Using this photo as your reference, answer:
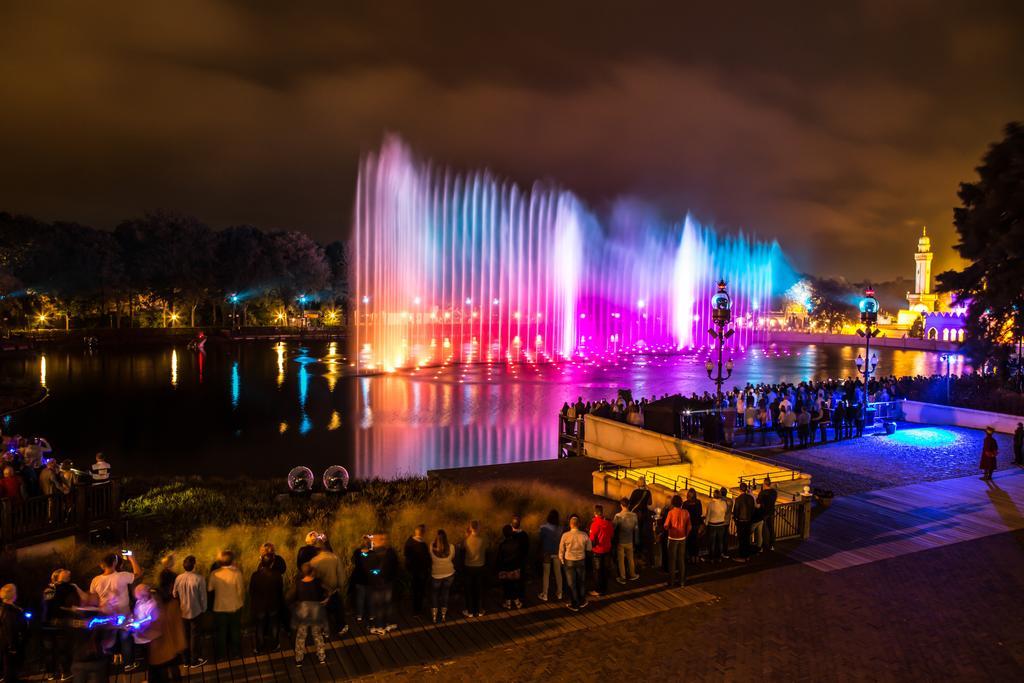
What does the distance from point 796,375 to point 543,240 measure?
2399cm

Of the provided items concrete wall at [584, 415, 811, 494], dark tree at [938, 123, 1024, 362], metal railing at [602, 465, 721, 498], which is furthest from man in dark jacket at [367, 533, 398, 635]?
dark tree at [938, 123, 1024, 362]

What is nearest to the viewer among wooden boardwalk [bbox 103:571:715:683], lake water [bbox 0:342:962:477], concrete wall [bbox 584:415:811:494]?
wooden boardwalk [bbox 103:571:715:683]

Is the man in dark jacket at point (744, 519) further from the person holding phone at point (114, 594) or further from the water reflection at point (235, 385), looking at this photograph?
the water reflection at point (235, 385)

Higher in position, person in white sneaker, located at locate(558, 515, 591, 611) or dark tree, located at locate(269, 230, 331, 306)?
dark tree, located at locate(269, 230, 331, 306)

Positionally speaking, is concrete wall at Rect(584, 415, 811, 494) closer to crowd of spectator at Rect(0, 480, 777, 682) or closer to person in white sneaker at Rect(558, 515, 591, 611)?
crowd of spectator at Rect(0, 480, 777, 682)

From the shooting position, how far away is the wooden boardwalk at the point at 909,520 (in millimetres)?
12391

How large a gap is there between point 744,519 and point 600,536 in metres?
3.01

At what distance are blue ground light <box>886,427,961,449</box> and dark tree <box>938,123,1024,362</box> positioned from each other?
11740 millimetres

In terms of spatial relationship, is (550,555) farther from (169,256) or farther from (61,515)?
(169,256)

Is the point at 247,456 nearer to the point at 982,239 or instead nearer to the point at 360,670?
the point at 360,670

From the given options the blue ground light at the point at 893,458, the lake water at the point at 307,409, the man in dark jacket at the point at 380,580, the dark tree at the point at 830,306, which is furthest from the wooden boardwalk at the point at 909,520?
the dark tree at the point at 830,306

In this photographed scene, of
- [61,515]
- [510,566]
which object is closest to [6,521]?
[61,515]

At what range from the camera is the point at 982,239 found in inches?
1364

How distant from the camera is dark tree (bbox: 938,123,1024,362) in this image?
31750 mm
